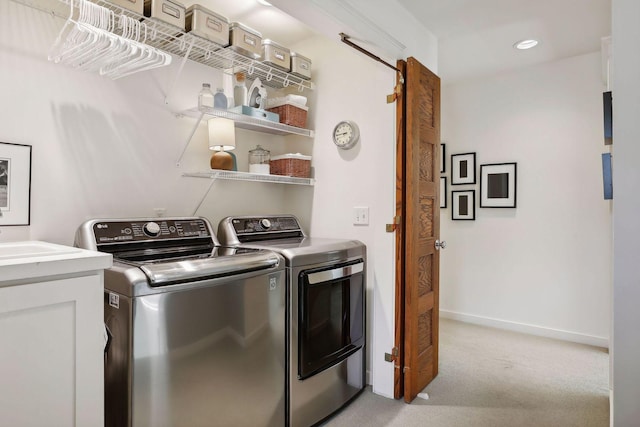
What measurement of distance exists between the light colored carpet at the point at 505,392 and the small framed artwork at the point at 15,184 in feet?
6.23

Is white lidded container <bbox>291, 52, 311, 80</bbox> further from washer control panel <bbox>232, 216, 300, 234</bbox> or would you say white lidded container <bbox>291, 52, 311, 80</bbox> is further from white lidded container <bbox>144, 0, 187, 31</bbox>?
washer control panel <bbox>232, 216, 300, 234</bbox>

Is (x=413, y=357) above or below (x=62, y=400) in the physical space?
below

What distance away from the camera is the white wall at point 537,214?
3191 millimetres

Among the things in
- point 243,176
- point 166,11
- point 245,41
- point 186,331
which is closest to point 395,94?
point 245,41

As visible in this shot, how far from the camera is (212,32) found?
2.00 metres

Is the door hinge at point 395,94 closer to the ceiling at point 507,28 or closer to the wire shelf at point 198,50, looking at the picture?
the ceiling at point 507,28

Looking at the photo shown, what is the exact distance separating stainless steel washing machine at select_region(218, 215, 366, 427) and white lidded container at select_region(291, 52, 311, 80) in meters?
1.04

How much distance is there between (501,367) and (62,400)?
2.76 meters

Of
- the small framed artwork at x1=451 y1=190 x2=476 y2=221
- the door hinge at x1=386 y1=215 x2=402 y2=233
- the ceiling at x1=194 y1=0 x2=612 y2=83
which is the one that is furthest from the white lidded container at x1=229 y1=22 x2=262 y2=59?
the small framed artwork at x1=451 y1=190 x2=476 y2=221

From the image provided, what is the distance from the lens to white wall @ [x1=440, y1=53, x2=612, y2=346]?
10.5 feet

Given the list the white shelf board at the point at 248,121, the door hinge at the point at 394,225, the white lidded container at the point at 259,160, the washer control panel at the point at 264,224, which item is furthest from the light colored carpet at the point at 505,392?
the white shelf board at the point at 248,121

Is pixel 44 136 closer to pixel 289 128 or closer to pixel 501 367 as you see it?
pixel 289 128

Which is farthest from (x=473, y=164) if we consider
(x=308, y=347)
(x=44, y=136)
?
(x=44, y=136)

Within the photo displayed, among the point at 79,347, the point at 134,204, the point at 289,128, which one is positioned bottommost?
the point at 79,347
